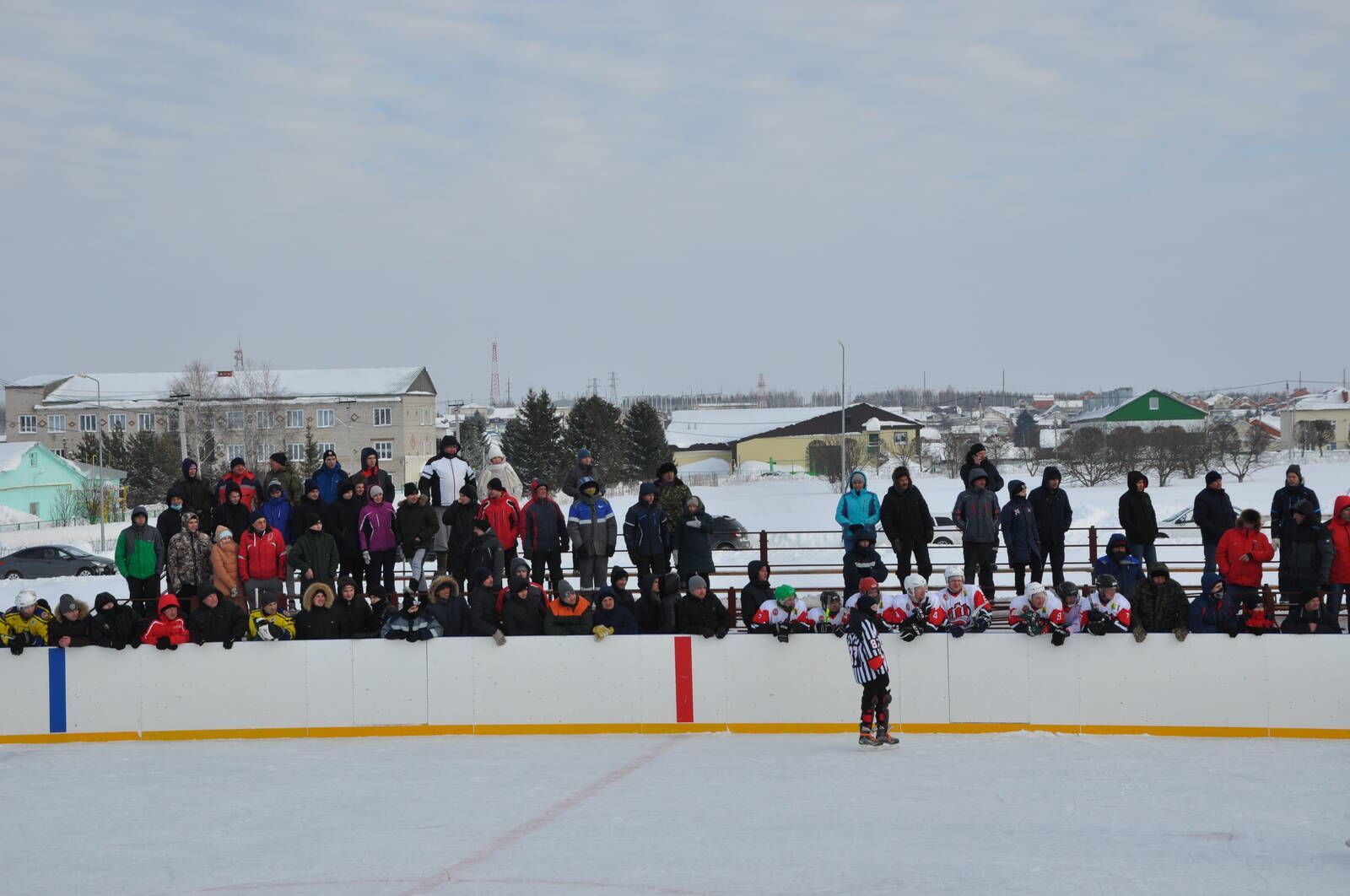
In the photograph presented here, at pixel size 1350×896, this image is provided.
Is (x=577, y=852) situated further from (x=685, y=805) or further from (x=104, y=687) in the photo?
(x=104, y=687)

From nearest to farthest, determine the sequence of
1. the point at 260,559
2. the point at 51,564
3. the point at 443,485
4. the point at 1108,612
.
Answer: the point at 1108,612 < the point at 260,559 < the point at 443,485 < the point at 51,564

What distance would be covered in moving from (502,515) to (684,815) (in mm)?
5106

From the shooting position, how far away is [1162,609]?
10398 millimetres

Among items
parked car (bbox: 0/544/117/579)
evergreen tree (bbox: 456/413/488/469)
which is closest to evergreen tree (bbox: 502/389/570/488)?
evergreen tree (bbox: 456/413/488/469)

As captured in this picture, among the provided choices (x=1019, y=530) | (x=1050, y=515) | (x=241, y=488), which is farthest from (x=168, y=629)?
(x=1050, y=515)

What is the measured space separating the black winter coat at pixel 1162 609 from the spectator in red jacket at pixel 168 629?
7954mm

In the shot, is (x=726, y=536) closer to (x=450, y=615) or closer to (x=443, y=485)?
(x=443, y=485)

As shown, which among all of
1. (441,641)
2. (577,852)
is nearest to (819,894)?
(577,852)

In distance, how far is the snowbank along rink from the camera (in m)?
10.6

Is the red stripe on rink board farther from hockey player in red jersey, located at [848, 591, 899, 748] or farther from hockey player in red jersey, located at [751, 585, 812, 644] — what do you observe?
hockey player in red jersey, located at [848, 591, 899, 748]

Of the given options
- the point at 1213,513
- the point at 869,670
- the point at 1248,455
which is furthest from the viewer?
the point at 1248,455

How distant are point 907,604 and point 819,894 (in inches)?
180

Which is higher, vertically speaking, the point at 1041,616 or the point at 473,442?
the point at 473,442

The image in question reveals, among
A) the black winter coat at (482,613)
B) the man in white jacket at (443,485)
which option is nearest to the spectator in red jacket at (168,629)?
the black winter coat at (482,613)
